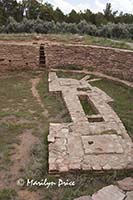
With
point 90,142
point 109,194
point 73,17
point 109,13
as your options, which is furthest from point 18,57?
point 109,13

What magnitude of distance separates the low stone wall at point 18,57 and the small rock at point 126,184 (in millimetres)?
7486

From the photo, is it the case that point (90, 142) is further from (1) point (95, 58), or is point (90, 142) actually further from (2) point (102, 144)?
(1) point (95, 58)

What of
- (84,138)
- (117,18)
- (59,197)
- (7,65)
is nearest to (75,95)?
(84,138)

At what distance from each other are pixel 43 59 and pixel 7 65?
1318mm

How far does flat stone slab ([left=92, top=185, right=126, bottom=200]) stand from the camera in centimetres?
452

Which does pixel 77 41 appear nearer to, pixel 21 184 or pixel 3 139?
pixel 3 139

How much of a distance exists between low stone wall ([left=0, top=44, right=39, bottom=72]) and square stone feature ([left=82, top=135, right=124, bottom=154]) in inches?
240

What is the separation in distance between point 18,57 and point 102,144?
21.6ft

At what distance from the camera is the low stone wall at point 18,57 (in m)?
11.6

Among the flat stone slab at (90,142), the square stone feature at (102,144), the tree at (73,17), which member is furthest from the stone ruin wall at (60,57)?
the tree at (73,17)

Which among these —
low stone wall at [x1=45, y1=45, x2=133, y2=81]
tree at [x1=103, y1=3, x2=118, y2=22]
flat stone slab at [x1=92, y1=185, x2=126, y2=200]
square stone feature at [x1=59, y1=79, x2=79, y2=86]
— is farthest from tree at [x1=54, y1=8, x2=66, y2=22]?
flat stone slab at [x1=92, y1=185, x2=126, y2=200]

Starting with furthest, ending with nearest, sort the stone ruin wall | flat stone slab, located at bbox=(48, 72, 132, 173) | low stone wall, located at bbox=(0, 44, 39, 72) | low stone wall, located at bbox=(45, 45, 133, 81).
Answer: low stone wall, located at bbox=(0, 44, 39, 72) → the stone ruin wall → low stone wall, located at bbox=(45, 45, 133, 81) → flat stone slab, located at bbox=(48, 72, 132, 173)

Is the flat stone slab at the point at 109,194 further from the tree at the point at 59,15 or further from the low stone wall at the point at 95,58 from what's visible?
the tree at the point at 59,15

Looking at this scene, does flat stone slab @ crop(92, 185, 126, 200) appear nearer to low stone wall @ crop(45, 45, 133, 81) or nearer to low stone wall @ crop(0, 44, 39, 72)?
low stone wall @ crop(45, 45, 133, 81)
